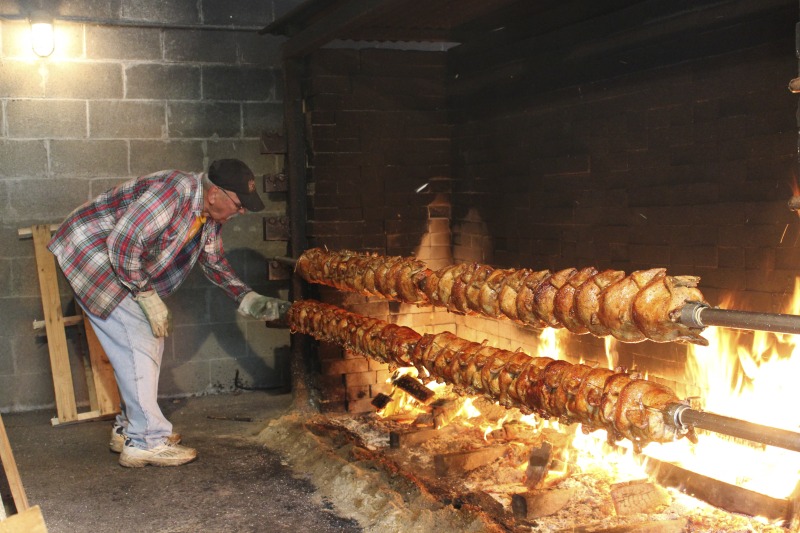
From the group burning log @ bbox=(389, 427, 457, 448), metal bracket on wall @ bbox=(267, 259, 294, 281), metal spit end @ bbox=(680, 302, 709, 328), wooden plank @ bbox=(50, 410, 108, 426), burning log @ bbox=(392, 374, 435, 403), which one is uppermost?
metal spit end @ bbox=(680, 302, 709, 328)

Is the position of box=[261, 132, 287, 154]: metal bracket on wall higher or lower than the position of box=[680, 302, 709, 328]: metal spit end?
higher

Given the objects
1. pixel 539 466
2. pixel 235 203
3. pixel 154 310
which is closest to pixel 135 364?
pixel 154 310

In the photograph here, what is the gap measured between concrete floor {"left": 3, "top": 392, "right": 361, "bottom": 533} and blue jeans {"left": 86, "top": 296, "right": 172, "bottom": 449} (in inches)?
10.3

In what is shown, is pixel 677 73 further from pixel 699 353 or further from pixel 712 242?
pixel 699 353

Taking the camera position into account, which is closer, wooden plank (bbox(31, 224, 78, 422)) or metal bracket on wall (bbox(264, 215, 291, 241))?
wooden plank (bbox(31, 224, 78, 422))

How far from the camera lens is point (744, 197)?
4367mm

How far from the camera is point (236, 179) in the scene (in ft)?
18.6

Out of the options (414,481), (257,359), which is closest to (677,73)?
(414,481)

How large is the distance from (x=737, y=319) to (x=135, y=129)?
236 inches

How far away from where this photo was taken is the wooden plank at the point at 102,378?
23.5ft

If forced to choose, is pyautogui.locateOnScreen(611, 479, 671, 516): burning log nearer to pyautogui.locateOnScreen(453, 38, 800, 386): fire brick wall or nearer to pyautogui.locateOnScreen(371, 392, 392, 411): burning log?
pyautogui.locateOnScreen(453, 38, 800, 386): fire brick wall

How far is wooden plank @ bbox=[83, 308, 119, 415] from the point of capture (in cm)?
715

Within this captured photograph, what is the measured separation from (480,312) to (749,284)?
4.68ft

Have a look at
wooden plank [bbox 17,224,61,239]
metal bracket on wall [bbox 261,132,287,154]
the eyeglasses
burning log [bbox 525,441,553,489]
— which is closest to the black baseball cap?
the eyeglasses
